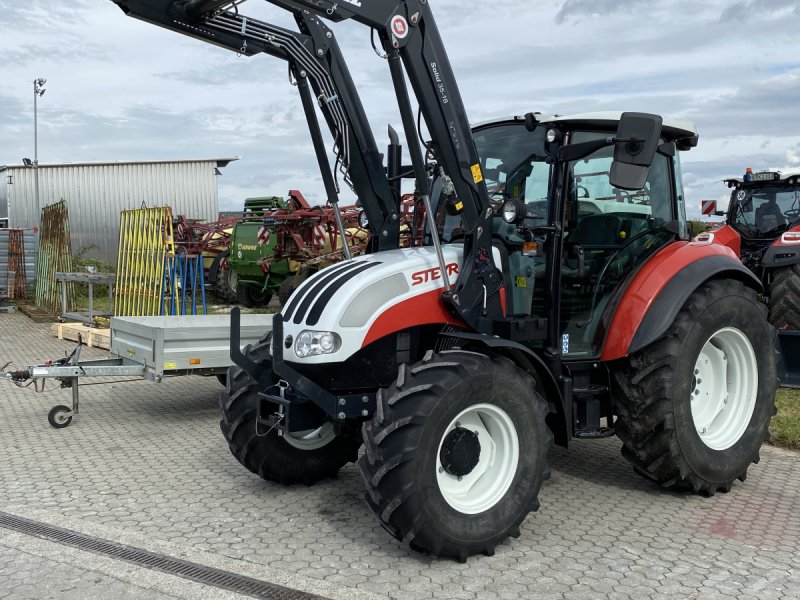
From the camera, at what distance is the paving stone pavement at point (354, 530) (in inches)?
160

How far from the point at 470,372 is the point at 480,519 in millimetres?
764

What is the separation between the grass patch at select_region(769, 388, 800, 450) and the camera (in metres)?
6.76

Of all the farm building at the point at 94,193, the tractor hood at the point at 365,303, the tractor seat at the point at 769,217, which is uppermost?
the farm building at the point at 94,193

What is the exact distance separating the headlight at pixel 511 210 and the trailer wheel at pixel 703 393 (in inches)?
48.9

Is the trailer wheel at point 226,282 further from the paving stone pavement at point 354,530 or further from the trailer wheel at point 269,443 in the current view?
the trailer wheel at point 269,443

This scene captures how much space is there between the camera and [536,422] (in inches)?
180

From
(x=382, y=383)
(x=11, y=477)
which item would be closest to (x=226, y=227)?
(x=11, y=477)

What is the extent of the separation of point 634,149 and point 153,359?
4.56m

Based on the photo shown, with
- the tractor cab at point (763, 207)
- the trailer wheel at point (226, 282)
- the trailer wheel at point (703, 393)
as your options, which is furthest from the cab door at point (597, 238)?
the trailer wheel at point (226, 282)

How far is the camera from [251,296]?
19.8 m

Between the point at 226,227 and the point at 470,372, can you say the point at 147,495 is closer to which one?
the point at 470,372

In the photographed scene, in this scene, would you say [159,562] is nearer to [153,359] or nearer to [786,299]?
[153,359]

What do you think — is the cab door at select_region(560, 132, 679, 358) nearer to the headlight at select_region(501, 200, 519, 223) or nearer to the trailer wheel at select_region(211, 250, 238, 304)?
the headlight at select_region(501, 200, 519, 223)

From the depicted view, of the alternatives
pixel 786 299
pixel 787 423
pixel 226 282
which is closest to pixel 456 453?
pixel 787 423
